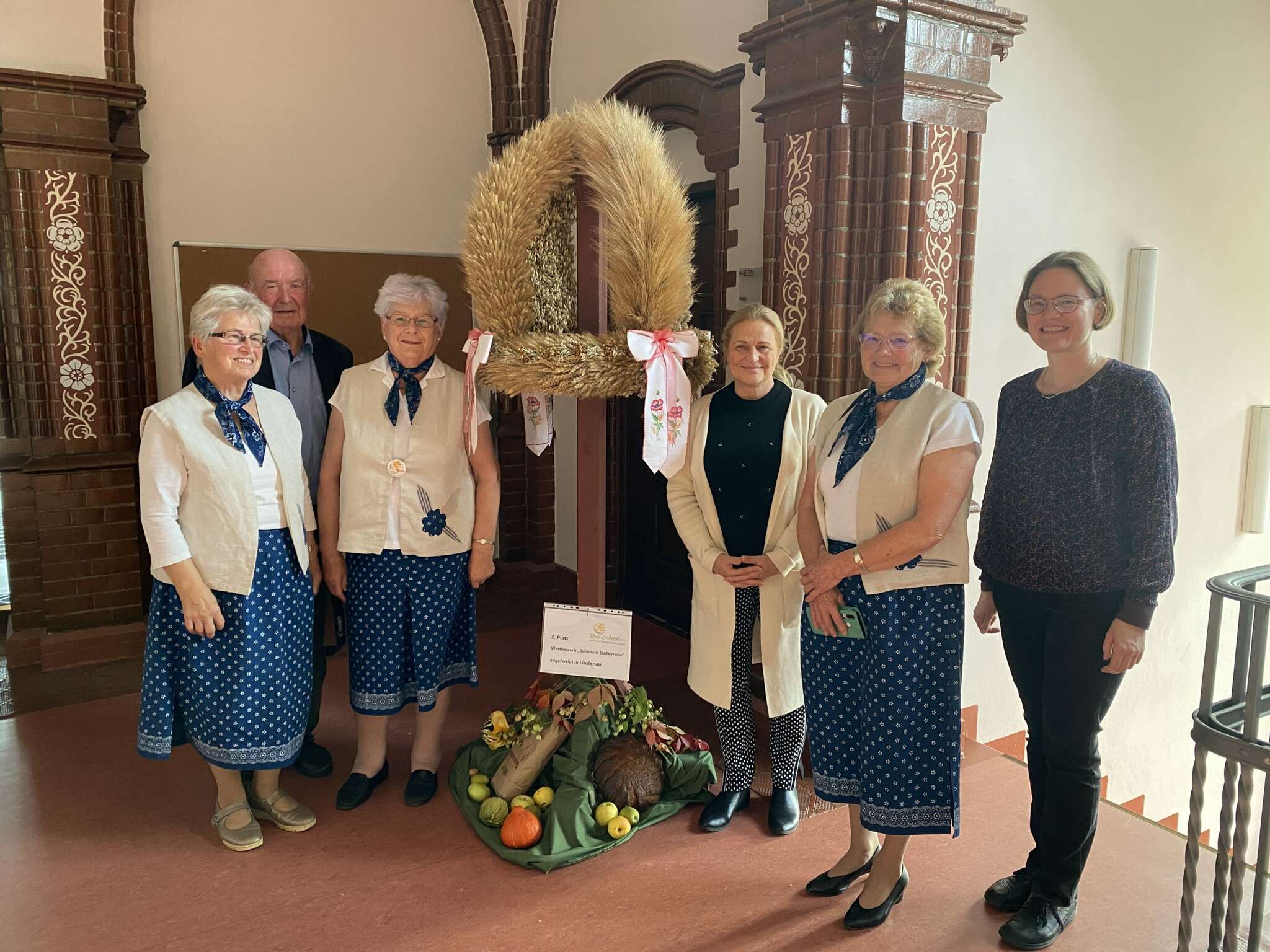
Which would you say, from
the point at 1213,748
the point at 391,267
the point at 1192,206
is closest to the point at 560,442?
the point at 391,267

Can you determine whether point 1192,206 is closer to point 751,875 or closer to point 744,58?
point 744,58

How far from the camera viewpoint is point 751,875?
266 centimetres

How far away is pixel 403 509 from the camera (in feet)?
9.39

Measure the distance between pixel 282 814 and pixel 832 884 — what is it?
1675 millimetres

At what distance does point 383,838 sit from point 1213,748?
7.35 feet

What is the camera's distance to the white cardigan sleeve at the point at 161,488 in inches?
98.9

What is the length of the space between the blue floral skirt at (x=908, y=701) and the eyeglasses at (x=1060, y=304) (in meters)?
0.69

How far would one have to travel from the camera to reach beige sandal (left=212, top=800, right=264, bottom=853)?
279 centimetres

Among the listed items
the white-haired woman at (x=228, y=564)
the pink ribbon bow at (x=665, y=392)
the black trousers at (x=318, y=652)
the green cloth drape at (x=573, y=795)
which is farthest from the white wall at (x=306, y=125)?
the pink ribbon bow at (x=665, y=392)

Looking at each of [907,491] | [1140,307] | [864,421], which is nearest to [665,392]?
[864,421]

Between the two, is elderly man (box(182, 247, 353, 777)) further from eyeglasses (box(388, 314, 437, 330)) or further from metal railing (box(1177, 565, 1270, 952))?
metal railing (box(1177, 565, 1270, 952))

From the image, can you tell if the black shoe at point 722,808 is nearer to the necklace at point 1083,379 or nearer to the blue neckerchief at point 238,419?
the necklace at point 1083,379

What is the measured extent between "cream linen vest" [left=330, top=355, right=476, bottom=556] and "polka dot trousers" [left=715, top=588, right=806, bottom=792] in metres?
0.93

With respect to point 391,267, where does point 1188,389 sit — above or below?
below
